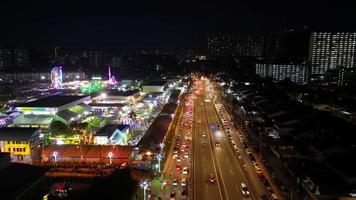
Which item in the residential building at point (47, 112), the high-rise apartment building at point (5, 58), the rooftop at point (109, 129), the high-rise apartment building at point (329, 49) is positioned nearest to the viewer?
the rooftop at point (109, 129)

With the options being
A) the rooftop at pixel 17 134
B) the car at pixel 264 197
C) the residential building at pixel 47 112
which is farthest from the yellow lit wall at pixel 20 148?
the car at pixel 264 197

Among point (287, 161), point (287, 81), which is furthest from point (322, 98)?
point (287, 161)

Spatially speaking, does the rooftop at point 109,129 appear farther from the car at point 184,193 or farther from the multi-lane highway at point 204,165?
the car at point 184,193

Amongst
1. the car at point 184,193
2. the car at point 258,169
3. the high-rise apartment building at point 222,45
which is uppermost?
the high-rise apartment building at point 222,45

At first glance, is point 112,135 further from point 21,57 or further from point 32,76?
point 21,57

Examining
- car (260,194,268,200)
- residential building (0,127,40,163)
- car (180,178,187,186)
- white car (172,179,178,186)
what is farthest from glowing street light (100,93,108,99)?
car (260,194,268,200)

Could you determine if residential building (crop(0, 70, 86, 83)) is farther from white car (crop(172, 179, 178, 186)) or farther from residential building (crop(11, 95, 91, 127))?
white car (crop(172, 179, 178, 186))

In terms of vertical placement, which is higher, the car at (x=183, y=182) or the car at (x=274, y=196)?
the car at (x=183, y=182)
